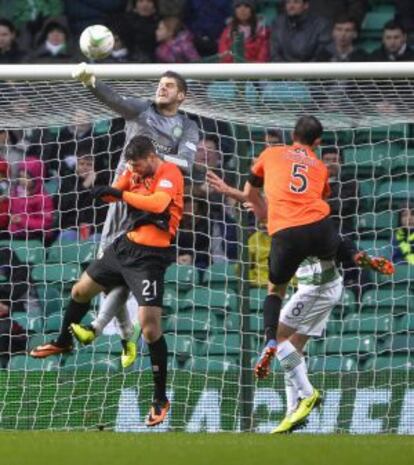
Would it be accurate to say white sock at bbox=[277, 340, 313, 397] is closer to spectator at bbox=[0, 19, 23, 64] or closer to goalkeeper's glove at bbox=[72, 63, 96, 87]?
goalkeeper's glove at bbox=[72, 63, 96, 87]

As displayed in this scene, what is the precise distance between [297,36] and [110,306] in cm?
570

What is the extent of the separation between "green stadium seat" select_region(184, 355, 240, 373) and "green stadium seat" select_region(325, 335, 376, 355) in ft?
2.73

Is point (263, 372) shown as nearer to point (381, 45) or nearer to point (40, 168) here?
point (40, 168)

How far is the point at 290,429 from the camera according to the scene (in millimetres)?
11766

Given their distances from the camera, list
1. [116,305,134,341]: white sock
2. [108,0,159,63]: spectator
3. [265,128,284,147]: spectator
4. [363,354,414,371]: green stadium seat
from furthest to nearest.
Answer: [108,0,159,63]: spectator → [265,128,284,147]: spectator → [363,354,414,371]: green stadium seat → [116,305,134,341]: white sock

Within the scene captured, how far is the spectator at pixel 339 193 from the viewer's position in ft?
44.4

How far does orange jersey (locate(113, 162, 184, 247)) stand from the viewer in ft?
37.2

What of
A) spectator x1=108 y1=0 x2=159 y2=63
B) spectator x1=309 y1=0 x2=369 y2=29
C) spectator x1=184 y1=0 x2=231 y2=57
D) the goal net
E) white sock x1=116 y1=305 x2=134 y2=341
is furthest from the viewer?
spectator x1=184 y1=0 x2=231 y2=57

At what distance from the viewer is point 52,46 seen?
1691 cm

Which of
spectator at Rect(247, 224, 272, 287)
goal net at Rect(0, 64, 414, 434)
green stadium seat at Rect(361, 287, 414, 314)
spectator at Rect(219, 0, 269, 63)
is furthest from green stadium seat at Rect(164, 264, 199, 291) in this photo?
spectator at Rect(219, 0, 269, 63)

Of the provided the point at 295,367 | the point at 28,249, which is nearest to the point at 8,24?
the point at 28,249

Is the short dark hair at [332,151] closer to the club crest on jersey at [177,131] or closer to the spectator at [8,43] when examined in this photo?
the club crest on jersey at [177,131]

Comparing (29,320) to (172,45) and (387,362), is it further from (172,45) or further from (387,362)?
(172,45)

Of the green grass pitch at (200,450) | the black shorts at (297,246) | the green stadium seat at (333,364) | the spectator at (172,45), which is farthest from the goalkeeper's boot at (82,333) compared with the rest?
the spectator at (172,45)
